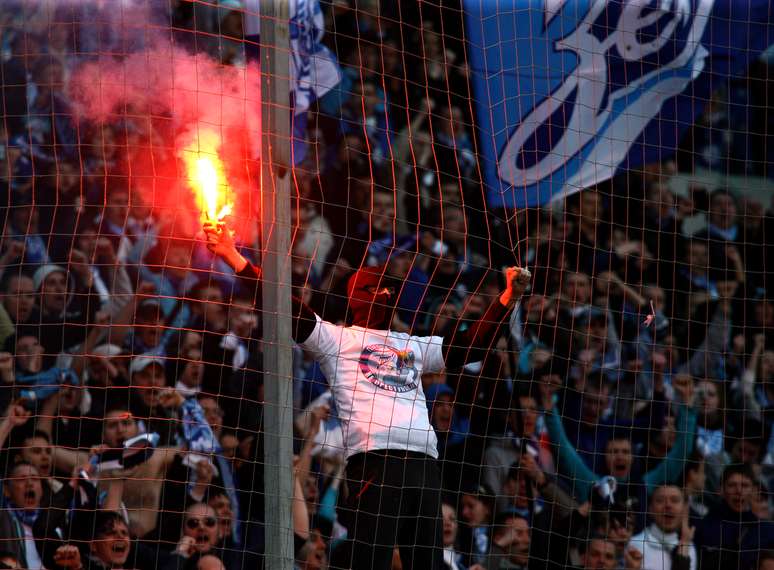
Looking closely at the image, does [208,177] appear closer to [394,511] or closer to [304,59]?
[304,59]

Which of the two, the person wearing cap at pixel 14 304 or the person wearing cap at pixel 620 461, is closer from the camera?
the person wearing cap at pixel 14 304

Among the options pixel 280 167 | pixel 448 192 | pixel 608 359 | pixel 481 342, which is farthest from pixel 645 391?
pixel 280 167

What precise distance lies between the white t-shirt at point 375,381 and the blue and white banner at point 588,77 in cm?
149

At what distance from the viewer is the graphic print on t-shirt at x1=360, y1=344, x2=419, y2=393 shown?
476 centimetres

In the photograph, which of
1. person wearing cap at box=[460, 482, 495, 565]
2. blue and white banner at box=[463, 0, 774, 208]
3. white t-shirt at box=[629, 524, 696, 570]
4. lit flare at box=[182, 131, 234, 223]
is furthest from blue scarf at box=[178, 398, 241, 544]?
white t-shirt at box=[629, 524, 696, 570]

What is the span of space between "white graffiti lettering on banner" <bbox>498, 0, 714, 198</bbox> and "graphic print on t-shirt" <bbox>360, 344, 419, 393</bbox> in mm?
1683

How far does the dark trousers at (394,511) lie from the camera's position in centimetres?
454

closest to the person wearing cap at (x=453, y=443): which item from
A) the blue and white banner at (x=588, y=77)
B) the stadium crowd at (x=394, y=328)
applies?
the stadium crowd at (x=394, y=328)

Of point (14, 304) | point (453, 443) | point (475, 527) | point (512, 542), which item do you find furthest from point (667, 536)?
point (14, 304)

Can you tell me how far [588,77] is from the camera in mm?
6418

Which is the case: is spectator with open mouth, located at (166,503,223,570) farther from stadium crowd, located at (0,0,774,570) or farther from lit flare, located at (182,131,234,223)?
lit flare, located at (182,131,234,223)

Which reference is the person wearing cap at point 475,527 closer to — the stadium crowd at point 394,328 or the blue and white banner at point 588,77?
the stadium crowd at point 394,328

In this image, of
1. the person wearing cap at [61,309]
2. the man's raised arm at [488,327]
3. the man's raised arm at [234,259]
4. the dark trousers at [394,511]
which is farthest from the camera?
the person wearing cap at [61,309]

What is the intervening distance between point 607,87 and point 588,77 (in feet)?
0.57
